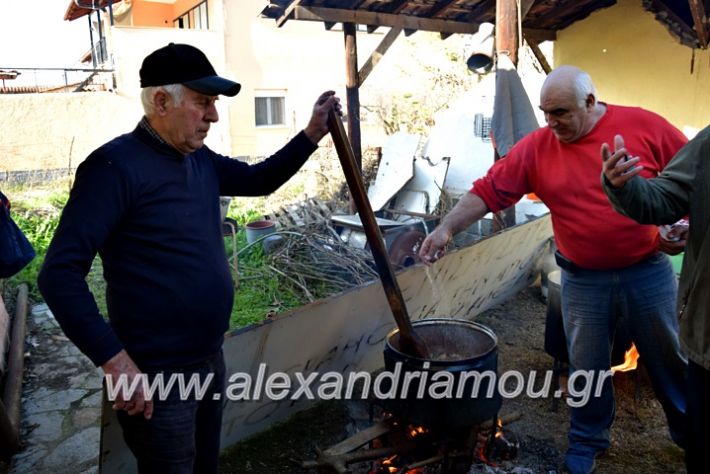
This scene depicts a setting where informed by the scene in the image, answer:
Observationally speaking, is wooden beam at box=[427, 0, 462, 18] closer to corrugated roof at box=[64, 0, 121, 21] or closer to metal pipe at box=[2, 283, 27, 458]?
metal pipe at box=[2, 283, 27, 458]

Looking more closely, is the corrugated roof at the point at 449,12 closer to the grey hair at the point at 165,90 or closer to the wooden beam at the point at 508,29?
the wooden beam at the point at 508,29

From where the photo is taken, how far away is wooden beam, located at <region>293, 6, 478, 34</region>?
6.21 m

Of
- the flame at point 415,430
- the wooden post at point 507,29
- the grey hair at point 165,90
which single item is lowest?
the flame at point 415,430

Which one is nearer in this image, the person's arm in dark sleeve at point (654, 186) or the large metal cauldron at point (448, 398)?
the person's arm in dark sleeve at point (654, 186)

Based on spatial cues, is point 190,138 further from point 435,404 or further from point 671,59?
point 671,59

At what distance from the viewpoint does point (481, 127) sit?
8.52 m

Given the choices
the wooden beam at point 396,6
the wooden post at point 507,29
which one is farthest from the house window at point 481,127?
the wooden post at point 507,29

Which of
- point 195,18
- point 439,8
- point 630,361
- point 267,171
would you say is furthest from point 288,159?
point 195,18

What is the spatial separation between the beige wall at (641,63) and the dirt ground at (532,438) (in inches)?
169

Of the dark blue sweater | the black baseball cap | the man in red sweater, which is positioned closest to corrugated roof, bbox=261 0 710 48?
the man in red sweater

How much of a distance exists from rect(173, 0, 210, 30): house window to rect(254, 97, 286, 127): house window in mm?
2717

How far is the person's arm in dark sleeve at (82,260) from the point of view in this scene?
1708 millimetres

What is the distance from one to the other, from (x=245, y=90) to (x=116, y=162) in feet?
41.5

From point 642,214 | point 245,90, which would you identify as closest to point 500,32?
point 642,214
